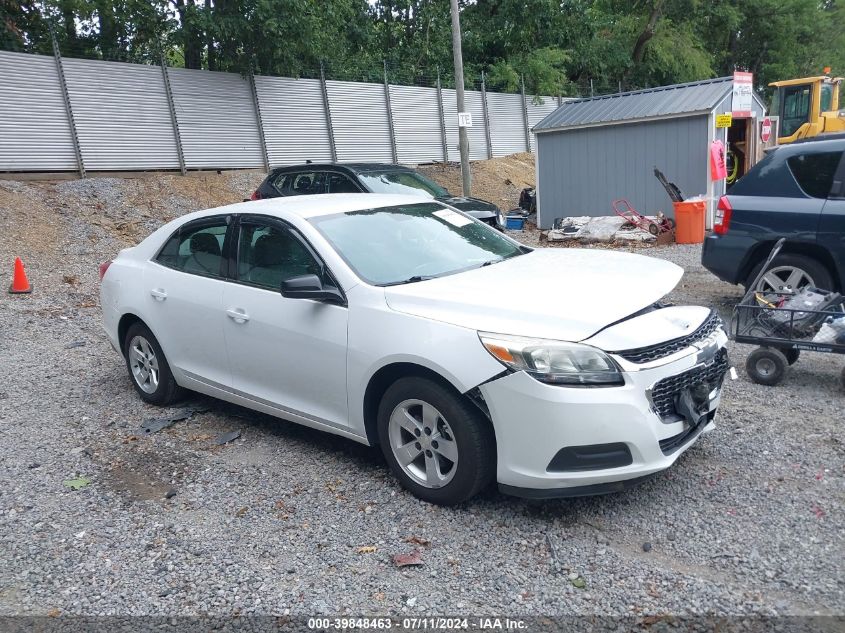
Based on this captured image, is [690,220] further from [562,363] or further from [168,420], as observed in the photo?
[562,363]

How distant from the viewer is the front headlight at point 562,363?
339 centimetres

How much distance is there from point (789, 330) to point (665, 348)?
2.47 meters

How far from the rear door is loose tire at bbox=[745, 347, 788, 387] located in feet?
5.08

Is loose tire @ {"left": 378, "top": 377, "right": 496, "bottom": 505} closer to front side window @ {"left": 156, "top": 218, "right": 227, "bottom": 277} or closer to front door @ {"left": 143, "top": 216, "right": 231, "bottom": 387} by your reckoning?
front door @ {"left": 143, "top": 216, "right": 231, "bottom": 387}

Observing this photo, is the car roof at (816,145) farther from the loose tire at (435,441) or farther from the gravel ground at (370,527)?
the loose tire at (435,441)

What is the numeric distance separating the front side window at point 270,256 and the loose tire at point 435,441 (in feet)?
3.18

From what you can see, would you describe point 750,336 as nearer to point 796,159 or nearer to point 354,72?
point 796,159

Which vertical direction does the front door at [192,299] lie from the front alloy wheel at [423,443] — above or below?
above

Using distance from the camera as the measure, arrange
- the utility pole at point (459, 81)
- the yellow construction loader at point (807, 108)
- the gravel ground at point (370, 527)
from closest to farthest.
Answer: the gravel ground at point (370, 527) < the utility pole at point (459, 81) < the yellow construction loader at point (807, 108)

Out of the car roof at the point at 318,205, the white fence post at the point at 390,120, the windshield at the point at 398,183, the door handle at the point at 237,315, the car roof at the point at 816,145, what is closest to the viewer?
the door handle at the point at 237,315

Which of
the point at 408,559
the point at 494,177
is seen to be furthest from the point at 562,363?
the point at 494,177

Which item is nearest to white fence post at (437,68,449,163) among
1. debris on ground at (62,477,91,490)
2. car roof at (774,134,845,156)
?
car roof at (774,134,845,156)

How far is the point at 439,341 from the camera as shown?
3.63 metres

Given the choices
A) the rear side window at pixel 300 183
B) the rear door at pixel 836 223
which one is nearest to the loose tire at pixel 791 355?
the rear door at pixel 836 223
